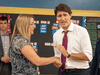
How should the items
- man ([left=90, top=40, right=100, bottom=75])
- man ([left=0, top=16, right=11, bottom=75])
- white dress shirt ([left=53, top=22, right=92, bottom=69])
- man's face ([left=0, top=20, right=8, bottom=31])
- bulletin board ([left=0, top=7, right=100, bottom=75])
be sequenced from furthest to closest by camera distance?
bulletin board ([left=0, top=7, right=100, bottom=75]) → man's face ([left=0, top=20, right=8, bottom=31]) → man ([left=0, top=16, right=11, bottom=75]) → white dress shirt ([left=53, top=22, right=92, bottom=69]) → man ([left=90, top=40, right=100, bottom=75])

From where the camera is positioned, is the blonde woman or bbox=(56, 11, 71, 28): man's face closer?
the blonde woman

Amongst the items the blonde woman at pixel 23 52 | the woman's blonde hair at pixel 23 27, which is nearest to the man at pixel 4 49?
the blonde woman at pixel 23 52

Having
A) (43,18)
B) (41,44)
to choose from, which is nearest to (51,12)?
(43,18)

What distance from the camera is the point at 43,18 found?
2953 millimetres

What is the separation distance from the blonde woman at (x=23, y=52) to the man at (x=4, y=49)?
1.05 metres

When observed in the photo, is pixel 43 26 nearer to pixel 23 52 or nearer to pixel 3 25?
pixel 3 25

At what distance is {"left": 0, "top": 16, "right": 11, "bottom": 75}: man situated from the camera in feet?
7.25

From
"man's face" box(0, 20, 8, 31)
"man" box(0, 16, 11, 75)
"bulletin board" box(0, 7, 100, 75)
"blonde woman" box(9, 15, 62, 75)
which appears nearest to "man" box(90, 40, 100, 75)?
"blonde woman" box(9, 15, 62, 75)

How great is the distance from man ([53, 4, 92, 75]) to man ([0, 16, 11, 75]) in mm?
1100

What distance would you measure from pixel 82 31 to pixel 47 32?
4.66 ft

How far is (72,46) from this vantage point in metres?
1.70

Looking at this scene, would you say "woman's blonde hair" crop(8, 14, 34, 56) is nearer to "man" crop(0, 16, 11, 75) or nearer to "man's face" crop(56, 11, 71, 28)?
"man's face" crop(56, 11, 71, 28)

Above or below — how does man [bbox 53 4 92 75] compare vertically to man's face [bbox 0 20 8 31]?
below

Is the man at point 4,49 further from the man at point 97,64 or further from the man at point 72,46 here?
the man at point 97,64
